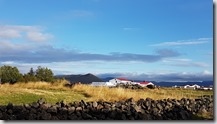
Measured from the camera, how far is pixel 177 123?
6.56 metres

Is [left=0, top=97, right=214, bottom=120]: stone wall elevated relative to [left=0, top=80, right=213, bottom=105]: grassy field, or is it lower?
lower

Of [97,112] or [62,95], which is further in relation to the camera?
[62,95]

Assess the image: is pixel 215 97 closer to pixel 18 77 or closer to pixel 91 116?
pixel 91 116

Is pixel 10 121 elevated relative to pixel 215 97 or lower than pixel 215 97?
lower

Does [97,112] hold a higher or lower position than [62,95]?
lower

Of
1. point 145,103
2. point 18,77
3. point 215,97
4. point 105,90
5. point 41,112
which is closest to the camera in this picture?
point 215,97

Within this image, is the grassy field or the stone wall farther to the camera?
the grassy field

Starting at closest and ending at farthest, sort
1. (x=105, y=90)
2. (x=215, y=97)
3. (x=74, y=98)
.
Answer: (x=215, y=97)
(x=74, y=98)
(x=105, y=90)

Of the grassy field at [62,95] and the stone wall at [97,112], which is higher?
the grassy field at [62,95]

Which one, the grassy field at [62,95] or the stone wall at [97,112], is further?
the grassy field at [62,95]

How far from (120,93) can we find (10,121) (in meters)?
5.92

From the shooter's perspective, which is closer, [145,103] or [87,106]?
[87,106]

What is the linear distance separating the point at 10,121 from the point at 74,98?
5.00 meters

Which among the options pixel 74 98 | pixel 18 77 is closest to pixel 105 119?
pixel 74 98
